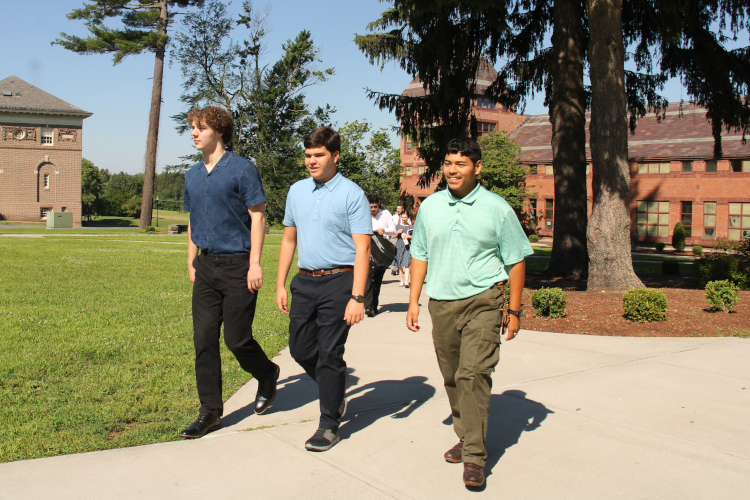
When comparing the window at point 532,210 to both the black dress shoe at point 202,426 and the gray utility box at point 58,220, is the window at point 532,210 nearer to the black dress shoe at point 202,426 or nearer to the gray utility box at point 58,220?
the gray utility box at point 58,220

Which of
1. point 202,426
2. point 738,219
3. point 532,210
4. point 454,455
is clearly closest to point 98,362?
point 202,426

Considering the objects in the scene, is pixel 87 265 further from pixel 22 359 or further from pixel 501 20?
pixel 501 20

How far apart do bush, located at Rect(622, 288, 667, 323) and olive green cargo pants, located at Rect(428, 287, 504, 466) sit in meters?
Result: 5.63

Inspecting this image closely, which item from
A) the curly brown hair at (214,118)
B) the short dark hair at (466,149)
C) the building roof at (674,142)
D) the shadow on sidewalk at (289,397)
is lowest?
the shadow on sidewalk at (289,397)

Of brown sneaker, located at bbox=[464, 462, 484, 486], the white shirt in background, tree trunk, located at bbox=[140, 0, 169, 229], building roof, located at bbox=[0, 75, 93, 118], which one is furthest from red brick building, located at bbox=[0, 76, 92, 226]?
brown sneaker, located at bbox=[464, 462, 484, 486]

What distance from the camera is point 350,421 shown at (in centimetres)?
450

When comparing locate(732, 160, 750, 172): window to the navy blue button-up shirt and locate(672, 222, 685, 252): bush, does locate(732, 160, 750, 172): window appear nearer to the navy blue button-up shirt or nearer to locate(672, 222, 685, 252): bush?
locate(672, 222, 685, 252): bush

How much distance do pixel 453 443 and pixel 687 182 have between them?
1487 inches

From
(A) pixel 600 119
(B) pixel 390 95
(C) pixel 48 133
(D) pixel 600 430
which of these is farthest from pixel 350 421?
(C) pixel 48 133

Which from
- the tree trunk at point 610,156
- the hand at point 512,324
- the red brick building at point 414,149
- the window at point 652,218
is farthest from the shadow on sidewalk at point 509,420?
the red brick building at point 414,149

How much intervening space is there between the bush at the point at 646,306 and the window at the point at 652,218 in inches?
1262

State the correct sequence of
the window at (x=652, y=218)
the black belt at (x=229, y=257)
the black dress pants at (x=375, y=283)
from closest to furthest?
the black belt at (x=229, y=257) → the black dress pants at (x=375, y=283) → the window at (x=652, y=218)

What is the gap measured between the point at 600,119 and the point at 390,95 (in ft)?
25.0

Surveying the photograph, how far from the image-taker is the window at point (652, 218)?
124 feet
